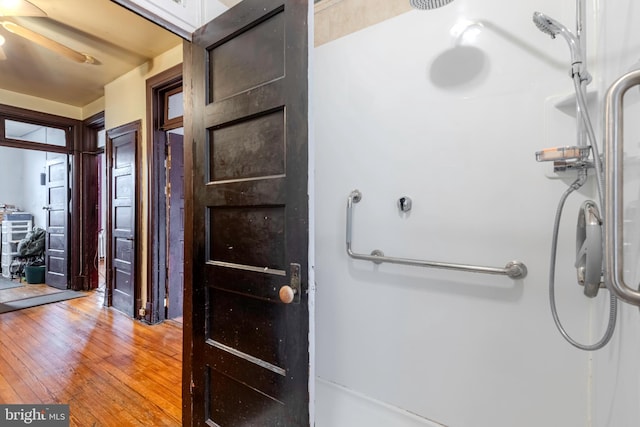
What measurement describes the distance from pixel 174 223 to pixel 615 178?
3355 millimetres

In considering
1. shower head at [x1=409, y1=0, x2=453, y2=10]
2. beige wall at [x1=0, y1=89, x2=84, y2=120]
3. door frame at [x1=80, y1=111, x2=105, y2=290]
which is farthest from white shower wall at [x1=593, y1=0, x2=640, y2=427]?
beige wall at [x1=0, y1=89, x2=84, y2=120]

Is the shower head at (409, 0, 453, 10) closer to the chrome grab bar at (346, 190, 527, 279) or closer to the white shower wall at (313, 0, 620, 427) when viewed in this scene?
the white shower wall at (313, 0, 620, 427)

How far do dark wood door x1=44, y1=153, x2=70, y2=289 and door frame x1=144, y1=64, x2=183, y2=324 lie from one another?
7.22 feet

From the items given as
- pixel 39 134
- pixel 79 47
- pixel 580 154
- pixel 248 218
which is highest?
pixel 79 47

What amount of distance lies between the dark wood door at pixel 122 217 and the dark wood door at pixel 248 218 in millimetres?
2207

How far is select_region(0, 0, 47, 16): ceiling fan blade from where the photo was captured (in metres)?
1.90

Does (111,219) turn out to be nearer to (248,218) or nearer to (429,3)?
(248,218)

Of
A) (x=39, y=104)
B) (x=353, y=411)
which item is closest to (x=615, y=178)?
(x=353, y=411)

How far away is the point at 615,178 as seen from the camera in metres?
0.46

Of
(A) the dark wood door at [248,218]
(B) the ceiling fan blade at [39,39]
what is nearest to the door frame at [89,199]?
(B) the ceiling fan blade at [39,39]

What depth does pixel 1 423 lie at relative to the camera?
1601 mm

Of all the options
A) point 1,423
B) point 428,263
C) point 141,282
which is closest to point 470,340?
point 428,263

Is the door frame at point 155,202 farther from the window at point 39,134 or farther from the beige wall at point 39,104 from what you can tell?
the window at point 39,134

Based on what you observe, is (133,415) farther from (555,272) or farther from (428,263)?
(555,272)
